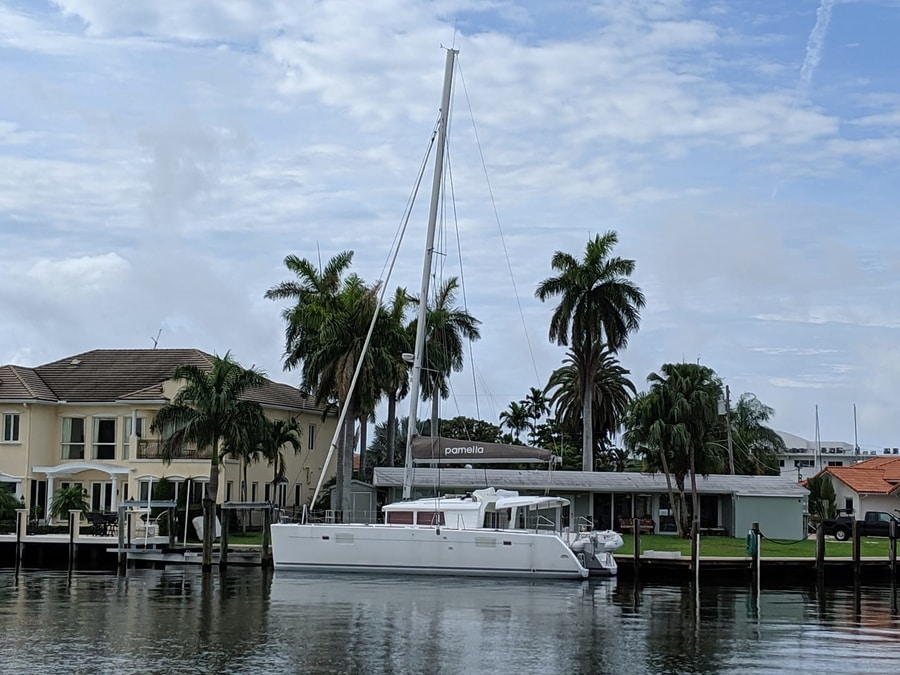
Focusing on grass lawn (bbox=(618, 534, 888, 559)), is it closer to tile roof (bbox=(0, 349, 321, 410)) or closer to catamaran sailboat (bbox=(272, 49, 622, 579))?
catamaran sailboat (bbox=(272, 49, 622, 579))

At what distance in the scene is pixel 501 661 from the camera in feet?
89.6

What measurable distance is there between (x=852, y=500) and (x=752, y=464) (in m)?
8.98

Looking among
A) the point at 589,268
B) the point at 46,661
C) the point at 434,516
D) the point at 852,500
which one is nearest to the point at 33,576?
the point at 434,516

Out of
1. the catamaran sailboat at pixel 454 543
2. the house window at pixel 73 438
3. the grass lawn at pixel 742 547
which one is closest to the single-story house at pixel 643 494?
the grass lawn at pixel 742 547

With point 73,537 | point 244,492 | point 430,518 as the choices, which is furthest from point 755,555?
point 244,492

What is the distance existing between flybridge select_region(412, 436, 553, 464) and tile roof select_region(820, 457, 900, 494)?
114ft

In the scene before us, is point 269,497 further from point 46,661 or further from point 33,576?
point 46,661

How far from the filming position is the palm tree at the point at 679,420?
54031 mm

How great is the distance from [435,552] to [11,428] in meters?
28.7

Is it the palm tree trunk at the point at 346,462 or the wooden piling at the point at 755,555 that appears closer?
the wooden piling at the point at 755,555

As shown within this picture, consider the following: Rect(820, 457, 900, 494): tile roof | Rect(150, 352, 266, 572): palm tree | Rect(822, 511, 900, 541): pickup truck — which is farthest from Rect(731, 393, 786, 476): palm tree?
Rect(150, 352, 266, 572): palm tree

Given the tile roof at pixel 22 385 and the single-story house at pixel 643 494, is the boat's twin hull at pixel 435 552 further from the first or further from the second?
→ the tile roof at pixel 22 385

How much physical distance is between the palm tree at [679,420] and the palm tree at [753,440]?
85.8ft

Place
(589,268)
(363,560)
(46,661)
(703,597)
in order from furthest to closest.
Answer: (589,268), (363,560), (703,597), (46,661)
